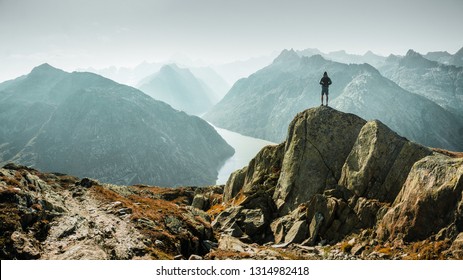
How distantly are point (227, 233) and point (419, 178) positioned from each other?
21.7 meters

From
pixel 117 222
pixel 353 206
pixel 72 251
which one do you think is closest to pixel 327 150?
pixel 353 206

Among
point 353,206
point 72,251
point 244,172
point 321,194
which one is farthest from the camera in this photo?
point 244,172

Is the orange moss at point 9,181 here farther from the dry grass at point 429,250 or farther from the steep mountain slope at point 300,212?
the dry grass at point 429,250

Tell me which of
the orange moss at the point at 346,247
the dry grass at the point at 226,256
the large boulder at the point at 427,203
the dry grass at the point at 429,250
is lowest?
the orange moss at the point at 346,247

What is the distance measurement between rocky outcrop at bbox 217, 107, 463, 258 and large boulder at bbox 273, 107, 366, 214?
124 mm

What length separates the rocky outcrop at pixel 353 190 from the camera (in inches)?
944

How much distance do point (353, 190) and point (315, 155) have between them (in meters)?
7.33

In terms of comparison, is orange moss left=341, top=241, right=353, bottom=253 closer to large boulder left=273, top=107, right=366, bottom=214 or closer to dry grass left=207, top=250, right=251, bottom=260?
large boulder left=273, top=107, right=366, bottom=214

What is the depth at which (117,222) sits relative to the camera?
26.6 metres

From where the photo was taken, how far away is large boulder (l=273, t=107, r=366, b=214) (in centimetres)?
3750

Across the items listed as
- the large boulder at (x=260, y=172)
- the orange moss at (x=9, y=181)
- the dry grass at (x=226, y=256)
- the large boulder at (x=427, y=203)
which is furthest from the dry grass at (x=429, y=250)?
the orange moss at (x=9, y=181)

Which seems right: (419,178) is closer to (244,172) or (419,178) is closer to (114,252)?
(114,252)

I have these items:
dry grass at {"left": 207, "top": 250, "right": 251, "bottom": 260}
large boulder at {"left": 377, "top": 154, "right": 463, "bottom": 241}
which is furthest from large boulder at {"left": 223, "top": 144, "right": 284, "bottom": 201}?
dry grass at {"left": 207, "top": 250, "right": 251, "bottom": 260}

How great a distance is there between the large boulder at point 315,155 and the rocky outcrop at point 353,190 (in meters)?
0.12
